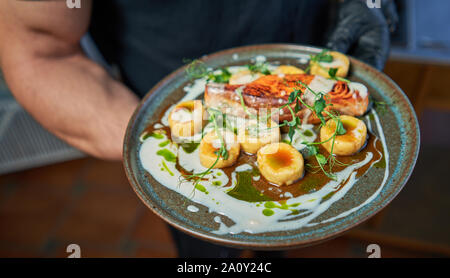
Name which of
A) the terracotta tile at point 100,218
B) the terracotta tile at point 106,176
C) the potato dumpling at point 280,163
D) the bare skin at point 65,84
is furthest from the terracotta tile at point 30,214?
the potato dumpling at point 280,163

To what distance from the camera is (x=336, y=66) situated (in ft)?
4.13

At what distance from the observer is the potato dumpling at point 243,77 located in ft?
4.25

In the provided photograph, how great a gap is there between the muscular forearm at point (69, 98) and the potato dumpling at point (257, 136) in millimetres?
540

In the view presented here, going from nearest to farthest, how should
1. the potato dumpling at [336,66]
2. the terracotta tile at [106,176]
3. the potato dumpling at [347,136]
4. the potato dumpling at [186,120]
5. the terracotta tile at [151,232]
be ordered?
the potato dumpling at [347,136], the potato dumpling at [186,120], the potato dumpling at [336,66], the terracotta tile at [151,232], the terracotta tile at [106,176]

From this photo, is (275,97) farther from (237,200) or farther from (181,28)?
(181,28)

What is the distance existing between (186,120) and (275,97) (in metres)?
0.30

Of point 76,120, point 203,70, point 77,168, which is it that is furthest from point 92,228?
point 203,70

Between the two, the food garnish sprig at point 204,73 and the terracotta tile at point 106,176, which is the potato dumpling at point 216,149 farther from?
the terracotta tile at point 106,176

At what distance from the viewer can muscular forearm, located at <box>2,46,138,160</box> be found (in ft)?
4.61

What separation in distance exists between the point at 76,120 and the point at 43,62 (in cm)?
26

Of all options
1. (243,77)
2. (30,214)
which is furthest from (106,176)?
(243,77)

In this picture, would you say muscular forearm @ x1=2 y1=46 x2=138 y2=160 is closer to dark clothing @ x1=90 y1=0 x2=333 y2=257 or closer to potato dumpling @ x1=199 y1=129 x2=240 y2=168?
dark clothing @ x1=90 y1=0 x2=333 y2=257

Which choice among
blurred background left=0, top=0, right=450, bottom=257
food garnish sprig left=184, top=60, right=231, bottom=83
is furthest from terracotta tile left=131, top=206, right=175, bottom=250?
food garnish sprig left=184, top=60, right=231, bottom=83

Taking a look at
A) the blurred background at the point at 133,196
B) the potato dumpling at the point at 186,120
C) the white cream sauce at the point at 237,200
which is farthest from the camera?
the blurred background at the point at 133,196
